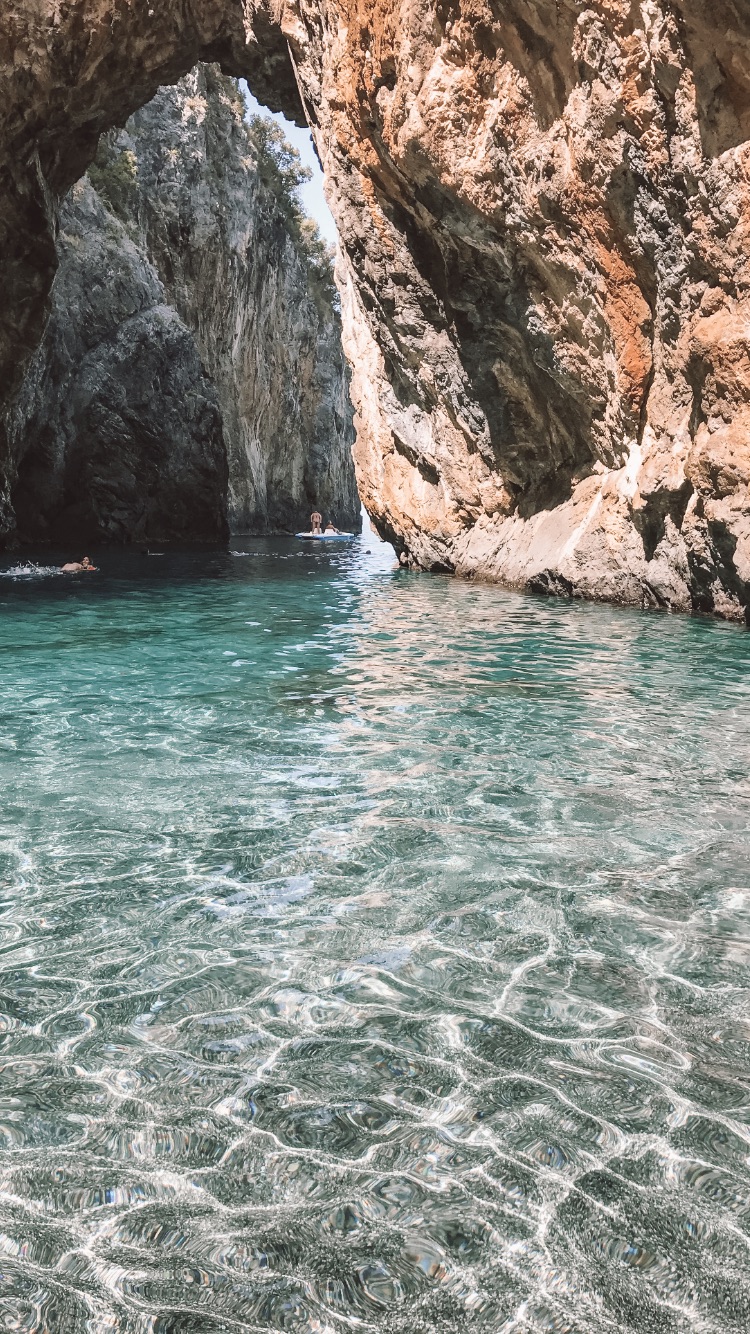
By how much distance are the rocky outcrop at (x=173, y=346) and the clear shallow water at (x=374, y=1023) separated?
2324 cm

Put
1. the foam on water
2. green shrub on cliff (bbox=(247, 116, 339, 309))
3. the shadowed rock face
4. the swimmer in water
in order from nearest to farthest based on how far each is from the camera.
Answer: the shadowed rock face → the foam on water → the swimmer in water → green shrub on cliff (bbox=(247, 116, 339, 309))

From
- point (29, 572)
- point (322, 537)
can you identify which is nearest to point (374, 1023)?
point (29, 572)

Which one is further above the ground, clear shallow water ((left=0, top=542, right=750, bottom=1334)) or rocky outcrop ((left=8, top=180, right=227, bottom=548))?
rocky outcrop ((left=8, top=180, right=227, bottom=548))

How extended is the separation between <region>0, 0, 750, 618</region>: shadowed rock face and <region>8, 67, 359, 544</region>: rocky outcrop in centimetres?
763

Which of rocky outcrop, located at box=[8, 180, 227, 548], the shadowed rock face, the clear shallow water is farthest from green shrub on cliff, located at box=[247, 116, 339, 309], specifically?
the clear shallow water

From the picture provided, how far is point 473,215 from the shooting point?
1487cm

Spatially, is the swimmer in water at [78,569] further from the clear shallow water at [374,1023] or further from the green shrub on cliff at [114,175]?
the green shrub on cliff at [114,175]

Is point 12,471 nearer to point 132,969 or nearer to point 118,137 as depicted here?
point 118,137

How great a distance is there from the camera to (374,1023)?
3.05 metres

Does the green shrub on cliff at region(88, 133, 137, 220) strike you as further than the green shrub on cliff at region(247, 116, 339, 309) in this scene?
No

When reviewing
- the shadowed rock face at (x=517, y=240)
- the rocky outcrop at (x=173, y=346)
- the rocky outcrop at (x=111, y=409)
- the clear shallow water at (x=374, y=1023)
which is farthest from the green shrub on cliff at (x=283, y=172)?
the clear shallow water at (x=374, y=1023)

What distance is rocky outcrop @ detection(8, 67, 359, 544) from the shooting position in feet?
103

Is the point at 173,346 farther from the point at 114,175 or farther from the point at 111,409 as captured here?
the point at 114,175

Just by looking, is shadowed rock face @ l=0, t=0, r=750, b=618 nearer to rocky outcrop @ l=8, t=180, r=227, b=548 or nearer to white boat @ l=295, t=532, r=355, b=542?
rocky outcrop @ l=8, t=180, r=227, b=548
